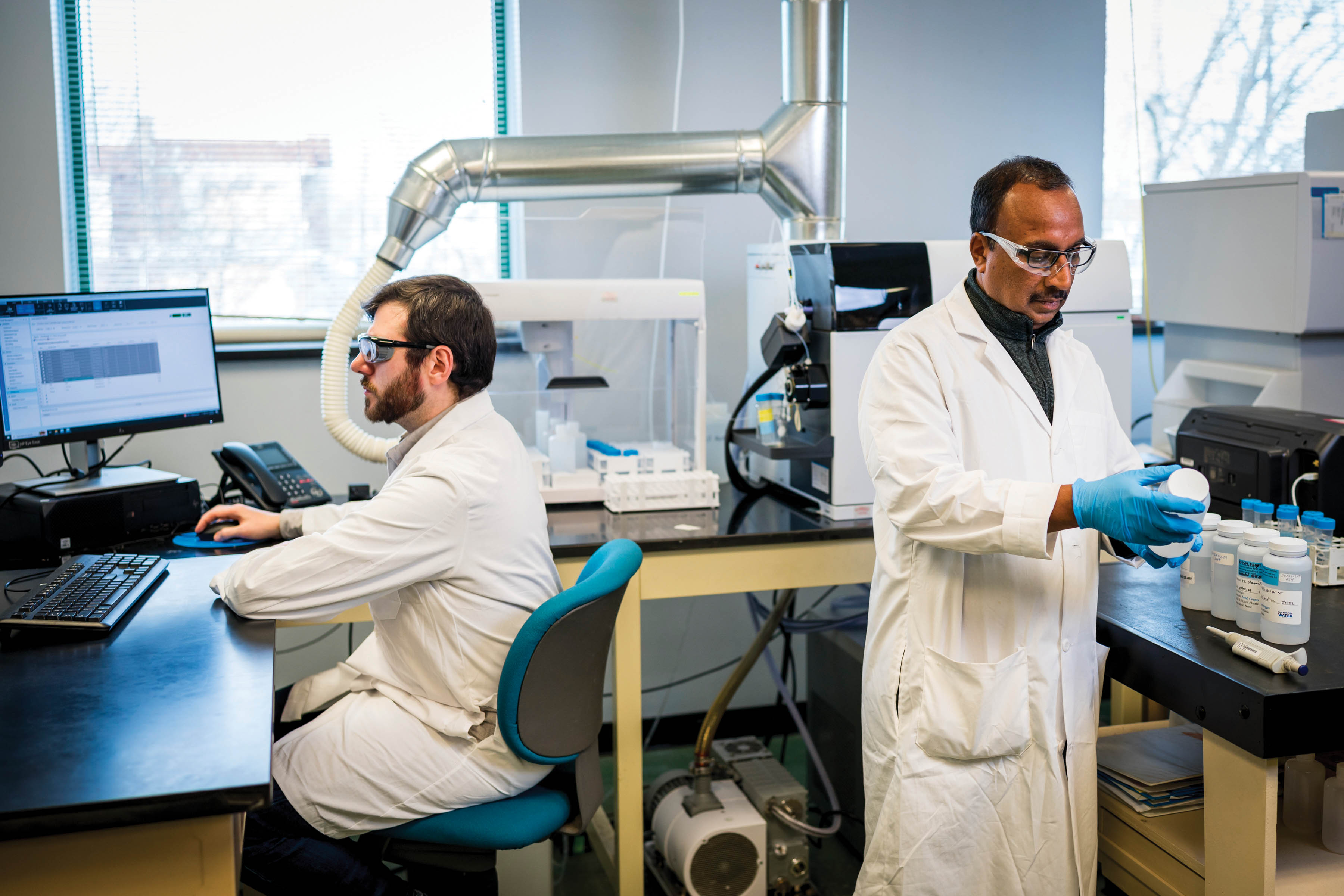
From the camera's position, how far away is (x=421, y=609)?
5.28ft

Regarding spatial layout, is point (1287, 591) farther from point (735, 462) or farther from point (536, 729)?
point (735, 462)

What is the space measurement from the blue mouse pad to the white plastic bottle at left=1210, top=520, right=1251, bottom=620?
68.0 inches

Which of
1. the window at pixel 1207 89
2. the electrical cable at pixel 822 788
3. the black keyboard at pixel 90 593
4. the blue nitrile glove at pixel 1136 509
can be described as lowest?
the electrical cable at pixel 822 788

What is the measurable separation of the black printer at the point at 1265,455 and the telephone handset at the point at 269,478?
6.00ft

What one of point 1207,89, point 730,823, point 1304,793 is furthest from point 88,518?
point 1207,89

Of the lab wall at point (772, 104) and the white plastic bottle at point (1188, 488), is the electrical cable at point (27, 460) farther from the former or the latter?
the white plastic bottle at point (1188, 488)

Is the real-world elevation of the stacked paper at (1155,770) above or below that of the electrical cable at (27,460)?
below

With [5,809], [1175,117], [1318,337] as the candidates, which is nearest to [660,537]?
[5,809]

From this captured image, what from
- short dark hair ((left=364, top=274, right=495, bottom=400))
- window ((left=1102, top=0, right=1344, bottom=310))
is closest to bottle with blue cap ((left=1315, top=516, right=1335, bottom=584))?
short dark hair ((left=364, top=274, right=495, bottom=400))

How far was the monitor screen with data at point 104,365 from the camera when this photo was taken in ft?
6.70

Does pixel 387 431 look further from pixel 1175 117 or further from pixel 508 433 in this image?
pixel 1175 117

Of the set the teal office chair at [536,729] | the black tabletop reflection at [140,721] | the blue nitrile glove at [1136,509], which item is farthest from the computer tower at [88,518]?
the blue nitrile glove at [1136,509]

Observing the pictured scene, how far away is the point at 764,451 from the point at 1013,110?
1566 mm

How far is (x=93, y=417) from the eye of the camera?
2.14m
